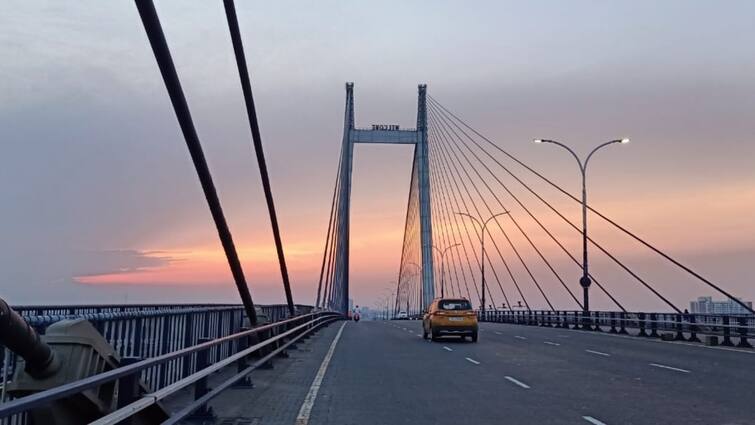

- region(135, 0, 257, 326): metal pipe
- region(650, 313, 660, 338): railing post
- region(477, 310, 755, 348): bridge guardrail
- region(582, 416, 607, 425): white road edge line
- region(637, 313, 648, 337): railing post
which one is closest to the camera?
region(135, 0, 257, 326): metal pipe

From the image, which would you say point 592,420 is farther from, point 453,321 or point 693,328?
point 693,328

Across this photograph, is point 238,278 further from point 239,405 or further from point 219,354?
point 219,354

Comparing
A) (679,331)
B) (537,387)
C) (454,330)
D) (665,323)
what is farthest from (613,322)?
(537,387)

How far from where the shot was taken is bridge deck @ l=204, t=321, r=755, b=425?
11133 mm

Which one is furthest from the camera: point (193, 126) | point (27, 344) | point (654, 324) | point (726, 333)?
point (654, 324)

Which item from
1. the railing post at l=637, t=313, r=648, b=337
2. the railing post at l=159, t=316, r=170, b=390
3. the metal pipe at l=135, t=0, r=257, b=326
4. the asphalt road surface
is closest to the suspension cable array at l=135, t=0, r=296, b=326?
the metal pipe at l=135, t=0, r=257, b=326

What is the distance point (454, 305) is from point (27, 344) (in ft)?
86.5

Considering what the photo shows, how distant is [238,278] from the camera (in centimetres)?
1247

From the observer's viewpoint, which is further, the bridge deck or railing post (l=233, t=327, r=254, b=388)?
railing post (l=233, t=327, r=254, b=388)

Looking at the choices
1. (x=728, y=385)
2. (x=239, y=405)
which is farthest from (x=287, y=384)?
(x=728, y=385)

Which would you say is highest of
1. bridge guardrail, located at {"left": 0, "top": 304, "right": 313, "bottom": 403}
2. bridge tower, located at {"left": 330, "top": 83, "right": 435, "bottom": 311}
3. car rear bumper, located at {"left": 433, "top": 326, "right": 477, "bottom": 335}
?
bridge tower, located at {"left": 330, "top": 83, "right": 435, "bottom": 311}

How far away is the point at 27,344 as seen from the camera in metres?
5.80

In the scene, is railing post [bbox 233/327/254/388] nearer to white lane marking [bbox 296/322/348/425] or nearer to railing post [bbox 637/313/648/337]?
white lane marking [bbox 296/322/348/425]

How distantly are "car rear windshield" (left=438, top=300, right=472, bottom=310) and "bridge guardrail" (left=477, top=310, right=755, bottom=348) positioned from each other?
8921 mm
